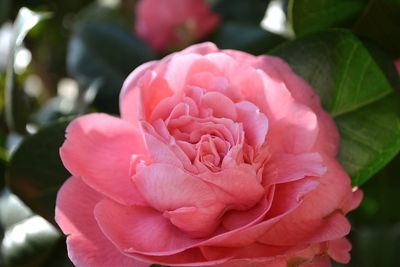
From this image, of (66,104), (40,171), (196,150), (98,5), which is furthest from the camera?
(98,5)

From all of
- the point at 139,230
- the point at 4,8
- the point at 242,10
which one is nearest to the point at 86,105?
the point at 4,8

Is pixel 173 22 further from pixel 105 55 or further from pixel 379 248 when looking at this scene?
pixel 379 248

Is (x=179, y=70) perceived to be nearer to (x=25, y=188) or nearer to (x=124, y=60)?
(x=25, y=188)

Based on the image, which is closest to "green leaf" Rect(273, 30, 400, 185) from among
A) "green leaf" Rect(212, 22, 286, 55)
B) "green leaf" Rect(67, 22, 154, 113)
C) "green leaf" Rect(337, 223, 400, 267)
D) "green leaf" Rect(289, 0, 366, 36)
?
"green leaf" Rect(289, 0, 366, 36)

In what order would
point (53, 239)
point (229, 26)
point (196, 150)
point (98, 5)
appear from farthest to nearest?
point (98, 5)
point (229, 26)
point (53, 239)
point (196, 150)

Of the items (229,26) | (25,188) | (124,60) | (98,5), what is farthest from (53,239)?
(98,5)

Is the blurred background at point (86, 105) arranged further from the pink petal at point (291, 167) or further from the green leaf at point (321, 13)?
the pink petal at point (291, 167)
